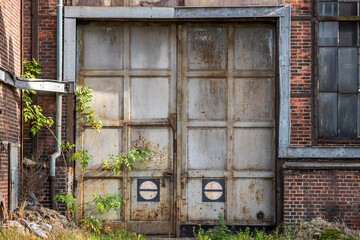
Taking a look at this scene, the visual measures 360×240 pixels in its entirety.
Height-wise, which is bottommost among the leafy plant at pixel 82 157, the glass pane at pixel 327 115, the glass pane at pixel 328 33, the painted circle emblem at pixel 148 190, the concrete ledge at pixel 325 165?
the painted circle emblem at pixel 148 190

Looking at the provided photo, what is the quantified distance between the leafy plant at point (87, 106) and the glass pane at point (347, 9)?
482 cm

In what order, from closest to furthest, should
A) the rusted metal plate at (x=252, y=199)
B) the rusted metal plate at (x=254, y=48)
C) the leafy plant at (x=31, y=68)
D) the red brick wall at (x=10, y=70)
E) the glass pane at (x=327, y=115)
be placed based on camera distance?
1. the red brick wall at (x=10, y=70)
2. the leafy plant at (x=31, y=68)
3. the glass pane at (x=327, y=115)
4. the rusted metal plate at (x=252, y=199)
5. the rusted metal plate at (x=254, y=48)

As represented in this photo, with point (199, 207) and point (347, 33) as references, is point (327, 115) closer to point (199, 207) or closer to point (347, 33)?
point (347, 33)

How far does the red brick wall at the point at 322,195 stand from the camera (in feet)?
32.7

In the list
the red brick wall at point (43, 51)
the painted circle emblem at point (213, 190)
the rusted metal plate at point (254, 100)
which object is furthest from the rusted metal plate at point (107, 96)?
the rusted metal plate at point (254, 100)

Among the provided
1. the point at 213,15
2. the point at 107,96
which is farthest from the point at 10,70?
the point at 213,15

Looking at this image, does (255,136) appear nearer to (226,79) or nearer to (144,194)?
(226,79)

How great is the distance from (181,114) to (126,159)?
132 cm

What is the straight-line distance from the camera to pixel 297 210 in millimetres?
9984

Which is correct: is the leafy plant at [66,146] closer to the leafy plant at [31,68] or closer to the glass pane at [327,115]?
the leafy plant at [31,68]

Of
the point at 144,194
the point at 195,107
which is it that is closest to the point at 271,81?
the point at 195,107

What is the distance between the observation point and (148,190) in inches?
410

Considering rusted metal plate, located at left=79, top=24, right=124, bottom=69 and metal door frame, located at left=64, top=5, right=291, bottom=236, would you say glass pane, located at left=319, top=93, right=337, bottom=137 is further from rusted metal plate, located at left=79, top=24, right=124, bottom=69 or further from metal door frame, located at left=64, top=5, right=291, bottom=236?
rusted metal plate, located at left=79, top=24, right=124, bottom=69

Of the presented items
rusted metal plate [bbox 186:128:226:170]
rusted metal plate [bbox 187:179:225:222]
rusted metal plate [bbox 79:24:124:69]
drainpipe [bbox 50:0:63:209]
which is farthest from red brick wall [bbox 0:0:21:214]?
rusted metal plate [bbox 187:179:225:222]
